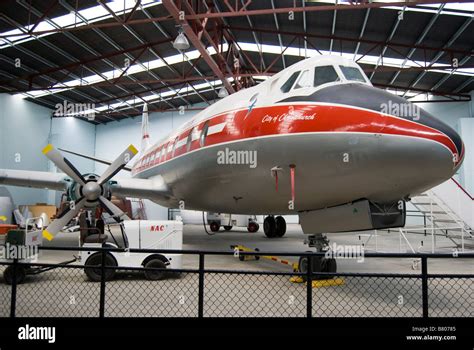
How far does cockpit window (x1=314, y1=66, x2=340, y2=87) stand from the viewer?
765 cm

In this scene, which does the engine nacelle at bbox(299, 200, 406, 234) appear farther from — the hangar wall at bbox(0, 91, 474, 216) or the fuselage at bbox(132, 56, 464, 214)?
the hangar wall at bbox(0, 91, 474, 216)

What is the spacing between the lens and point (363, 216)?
7113 mm

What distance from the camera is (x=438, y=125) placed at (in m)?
6.18

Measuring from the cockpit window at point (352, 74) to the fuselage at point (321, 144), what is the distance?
0.10 feet

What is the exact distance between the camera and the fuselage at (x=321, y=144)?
20.0ft

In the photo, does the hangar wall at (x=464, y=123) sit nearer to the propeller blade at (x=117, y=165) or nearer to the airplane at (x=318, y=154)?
the airplane at (x=318, y=154)

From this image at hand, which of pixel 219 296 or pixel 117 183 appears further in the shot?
pixel 117 183

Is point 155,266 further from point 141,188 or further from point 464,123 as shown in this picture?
point 464,123

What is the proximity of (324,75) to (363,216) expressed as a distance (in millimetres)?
2957

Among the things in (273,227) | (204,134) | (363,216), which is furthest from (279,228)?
(363,216)

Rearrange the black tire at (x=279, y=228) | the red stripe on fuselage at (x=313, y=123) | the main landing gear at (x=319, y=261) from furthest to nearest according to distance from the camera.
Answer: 1. the black tire at (x=279, y=228)
2. the main landing gear at (x=319, y=261)
3. the red stripe on fuselage at (x=313, y=123)
